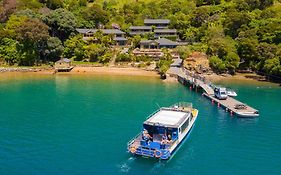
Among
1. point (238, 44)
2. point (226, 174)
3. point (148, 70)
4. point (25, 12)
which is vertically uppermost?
point (25, 12)

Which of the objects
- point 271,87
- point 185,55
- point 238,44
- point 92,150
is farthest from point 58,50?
point 92,150

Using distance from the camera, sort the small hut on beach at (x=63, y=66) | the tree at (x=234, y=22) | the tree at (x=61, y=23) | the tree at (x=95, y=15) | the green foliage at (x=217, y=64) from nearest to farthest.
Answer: the green foliage at (x=217, y=64) < the small hut on beach at (x=63, y=66) < the tree at (x=234, y=22) < the tree at (x=61, y=23) < the tree at (x=95, y=15)

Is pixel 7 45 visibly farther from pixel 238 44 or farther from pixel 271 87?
pixel 271 87

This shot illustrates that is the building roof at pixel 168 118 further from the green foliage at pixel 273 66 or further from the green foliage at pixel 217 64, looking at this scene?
the green foliage at pixel 217 64

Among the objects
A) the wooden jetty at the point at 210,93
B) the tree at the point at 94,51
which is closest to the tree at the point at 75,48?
the tree at the point at 94,51

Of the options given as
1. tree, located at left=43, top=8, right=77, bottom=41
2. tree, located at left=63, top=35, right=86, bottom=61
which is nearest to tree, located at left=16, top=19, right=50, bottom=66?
tree, located at left=43, top=8, right=77, bottom=41

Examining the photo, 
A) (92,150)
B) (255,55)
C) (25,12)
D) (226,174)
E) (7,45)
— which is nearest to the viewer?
(226,174)
